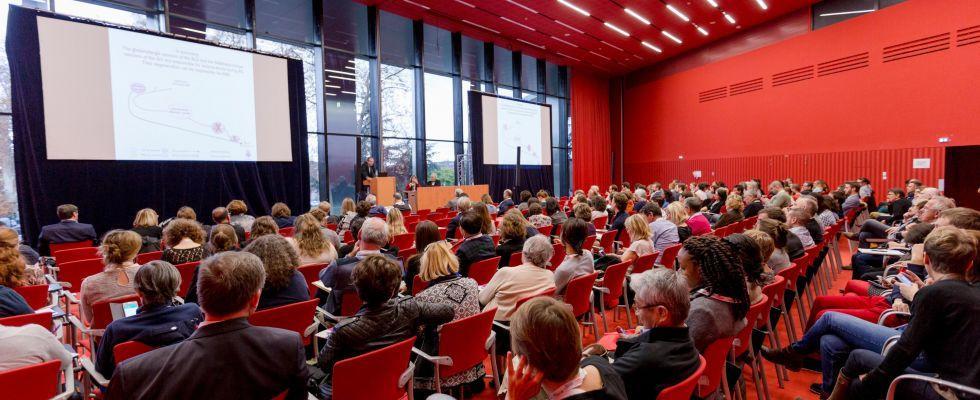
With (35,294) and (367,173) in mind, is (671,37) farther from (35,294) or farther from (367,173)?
(35,294)

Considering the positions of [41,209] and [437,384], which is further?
[41,209]

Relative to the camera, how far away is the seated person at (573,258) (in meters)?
3.54

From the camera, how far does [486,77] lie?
15.5 m

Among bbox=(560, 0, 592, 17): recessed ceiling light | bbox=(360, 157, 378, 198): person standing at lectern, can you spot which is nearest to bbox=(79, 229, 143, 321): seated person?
Answer: bbox=(360, 157, 378, 198): person standing at lectern

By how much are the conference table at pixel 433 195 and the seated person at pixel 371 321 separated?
31.6ft

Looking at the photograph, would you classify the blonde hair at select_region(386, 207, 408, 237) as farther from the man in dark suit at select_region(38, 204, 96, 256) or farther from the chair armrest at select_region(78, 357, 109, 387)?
the man in dark suit at select_region(38, 204, 96, 256)

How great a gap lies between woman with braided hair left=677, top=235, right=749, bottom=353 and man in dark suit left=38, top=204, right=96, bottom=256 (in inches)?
280

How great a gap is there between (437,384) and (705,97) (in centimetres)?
1677

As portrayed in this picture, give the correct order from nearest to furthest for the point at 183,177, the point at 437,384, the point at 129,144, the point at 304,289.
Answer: the point at 437,384 < the point at 304,289 < the point at 129,144 < the point at 183,177

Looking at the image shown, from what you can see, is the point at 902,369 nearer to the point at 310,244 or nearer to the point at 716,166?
the point at 310,244

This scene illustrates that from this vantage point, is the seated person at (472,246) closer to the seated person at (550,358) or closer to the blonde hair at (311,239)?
the blonde hair at (311,239)

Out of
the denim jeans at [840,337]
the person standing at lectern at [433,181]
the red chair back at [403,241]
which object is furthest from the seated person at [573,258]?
the person standing at lectern at [433,181]

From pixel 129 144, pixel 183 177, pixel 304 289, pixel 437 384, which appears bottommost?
pixel 437 384

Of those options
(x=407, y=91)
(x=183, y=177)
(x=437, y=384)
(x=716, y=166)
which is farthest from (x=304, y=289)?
(x=716, y=166)
